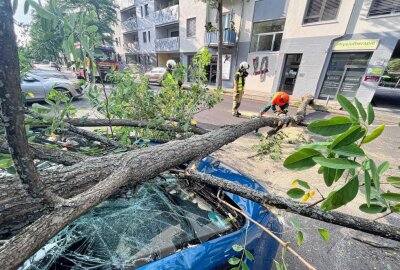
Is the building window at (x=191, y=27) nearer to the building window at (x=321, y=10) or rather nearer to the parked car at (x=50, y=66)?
the building window at (x=321, y=10)

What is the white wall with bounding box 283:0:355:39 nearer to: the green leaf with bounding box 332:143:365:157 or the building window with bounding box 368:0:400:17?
the building window with bounding box 368:0:400:17

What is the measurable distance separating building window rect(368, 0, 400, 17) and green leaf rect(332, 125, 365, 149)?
466 inches

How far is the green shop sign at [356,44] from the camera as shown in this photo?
847cm

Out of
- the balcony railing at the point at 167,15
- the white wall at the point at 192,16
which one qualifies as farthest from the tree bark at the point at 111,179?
the balcony railing at the point at 167,15

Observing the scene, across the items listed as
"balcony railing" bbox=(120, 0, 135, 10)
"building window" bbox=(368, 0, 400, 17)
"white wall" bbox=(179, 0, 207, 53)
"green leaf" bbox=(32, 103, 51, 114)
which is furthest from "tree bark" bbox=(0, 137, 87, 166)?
"balcony railing" bbox=(120, 0, 135, 10)

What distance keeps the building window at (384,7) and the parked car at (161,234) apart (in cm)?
1147

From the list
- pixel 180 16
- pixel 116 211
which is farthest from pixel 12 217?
pixel 180 16

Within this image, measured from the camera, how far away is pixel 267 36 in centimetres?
1233

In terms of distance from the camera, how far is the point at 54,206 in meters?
0.80

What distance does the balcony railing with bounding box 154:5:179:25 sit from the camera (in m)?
17.2

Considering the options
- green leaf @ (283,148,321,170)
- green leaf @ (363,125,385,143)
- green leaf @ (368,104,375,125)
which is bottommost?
green leaf @ (283,148,321,170)

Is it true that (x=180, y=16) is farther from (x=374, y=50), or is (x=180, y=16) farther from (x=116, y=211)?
(x=116, y=211)

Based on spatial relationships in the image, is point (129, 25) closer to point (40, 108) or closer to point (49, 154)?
point (40, 108)

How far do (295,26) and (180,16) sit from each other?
10508 millimetres
